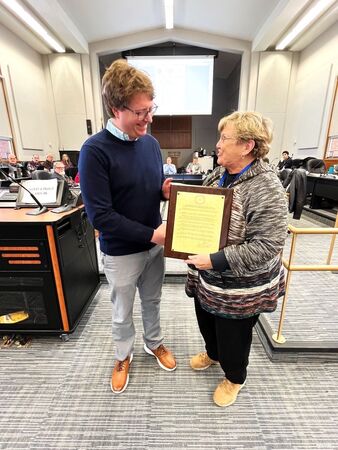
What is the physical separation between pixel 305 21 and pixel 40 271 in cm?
681

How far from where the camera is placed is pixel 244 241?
95cm

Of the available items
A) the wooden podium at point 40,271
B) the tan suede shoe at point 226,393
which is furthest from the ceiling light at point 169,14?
the tan suede shoe at point 226,393

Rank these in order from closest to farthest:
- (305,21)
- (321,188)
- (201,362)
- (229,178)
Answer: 1. (229,178)
2. (201,362)
3. (321,188)
4. (305,21)

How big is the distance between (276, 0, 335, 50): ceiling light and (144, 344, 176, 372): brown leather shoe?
625 centimetres

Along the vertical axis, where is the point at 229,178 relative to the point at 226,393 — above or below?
above

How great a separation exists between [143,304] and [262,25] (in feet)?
23.3

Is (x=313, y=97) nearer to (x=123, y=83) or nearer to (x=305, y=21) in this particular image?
(x=305, y=21)

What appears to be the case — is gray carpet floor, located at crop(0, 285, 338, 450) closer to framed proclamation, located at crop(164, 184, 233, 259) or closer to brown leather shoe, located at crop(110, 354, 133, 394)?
brown leather shoe, located at crop(110, 354, 133, 394)

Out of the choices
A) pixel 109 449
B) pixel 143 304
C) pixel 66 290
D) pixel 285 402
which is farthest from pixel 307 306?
pixel 66 290

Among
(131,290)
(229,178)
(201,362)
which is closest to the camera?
(229,178)

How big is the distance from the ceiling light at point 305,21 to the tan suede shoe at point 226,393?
→ 20.5 ft

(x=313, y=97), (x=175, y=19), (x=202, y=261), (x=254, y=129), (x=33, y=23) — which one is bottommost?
(x=202, y=261)

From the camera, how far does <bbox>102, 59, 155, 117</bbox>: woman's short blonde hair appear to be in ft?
3.02

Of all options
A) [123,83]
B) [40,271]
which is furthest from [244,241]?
[40,271]
